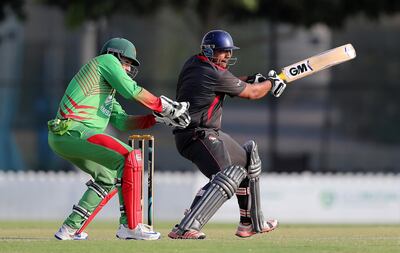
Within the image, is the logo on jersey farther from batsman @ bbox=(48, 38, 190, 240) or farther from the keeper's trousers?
the keeper's trousers

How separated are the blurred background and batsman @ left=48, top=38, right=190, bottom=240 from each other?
15203mm

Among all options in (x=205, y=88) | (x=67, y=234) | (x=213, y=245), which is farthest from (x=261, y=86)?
(x=67, y=234)

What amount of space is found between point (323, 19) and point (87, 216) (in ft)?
44.4

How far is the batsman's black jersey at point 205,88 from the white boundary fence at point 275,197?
298 inches

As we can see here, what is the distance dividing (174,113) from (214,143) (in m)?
0.59

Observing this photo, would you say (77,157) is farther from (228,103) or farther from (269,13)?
(228,103)

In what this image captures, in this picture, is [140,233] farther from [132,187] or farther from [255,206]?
[255,206]

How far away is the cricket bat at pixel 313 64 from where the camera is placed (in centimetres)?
1045

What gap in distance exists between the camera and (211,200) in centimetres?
941

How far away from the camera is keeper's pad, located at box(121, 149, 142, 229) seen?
9.03 meters

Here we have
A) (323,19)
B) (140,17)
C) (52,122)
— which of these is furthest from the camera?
(140,17)

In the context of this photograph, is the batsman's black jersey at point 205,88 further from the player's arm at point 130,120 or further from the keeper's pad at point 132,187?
the keeper's pad at point 132,187

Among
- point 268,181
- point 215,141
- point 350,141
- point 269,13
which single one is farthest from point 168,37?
point 215,141

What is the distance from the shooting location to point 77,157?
30.2 feet
